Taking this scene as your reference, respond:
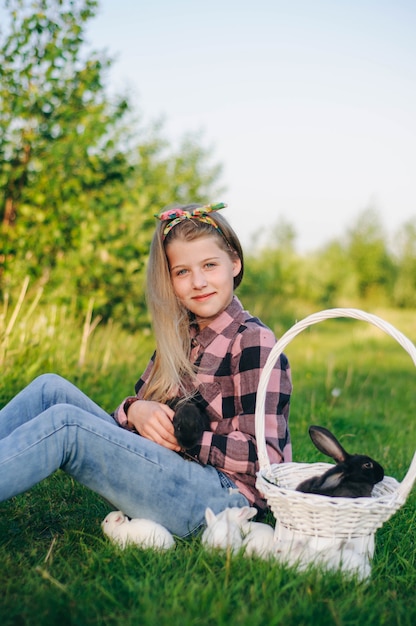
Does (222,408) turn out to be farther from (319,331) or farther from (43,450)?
(319,331)

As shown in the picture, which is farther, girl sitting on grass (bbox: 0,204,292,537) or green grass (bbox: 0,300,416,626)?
girl sitting on grass (bbox: 0,204,292,537)

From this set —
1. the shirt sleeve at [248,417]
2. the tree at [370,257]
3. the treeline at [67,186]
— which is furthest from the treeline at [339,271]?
the shirt sleeve at [248,417]

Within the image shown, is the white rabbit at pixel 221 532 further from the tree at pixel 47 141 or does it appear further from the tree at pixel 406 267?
→ the tree at pixel 406 267

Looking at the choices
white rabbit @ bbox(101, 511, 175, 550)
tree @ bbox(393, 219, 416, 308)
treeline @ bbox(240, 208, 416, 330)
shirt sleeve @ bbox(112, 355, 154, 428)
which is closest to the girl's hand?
shirt sleeve @ bbox(112, 355, 154, 428)

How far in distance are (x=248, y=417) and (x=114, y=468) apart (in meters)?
0.54

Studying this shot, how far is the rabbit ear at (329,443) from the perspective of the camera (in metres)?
2.27

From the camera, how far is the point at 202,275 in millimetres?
2795

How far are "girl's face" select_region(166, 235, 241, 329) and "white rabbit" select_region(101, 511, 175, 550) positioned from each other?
902 millimetres

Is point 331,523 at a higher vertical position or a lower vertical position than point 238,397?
lower

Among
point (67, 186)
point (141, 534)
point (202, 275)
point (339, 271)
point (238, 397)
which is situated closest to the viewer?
point (141, 534)

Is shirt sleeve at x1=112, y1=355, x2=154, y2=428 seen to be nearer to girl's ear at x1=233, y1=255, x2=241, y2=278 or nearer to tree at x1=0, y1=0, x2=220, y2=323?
girl's ear at x1=233, y1=255, x2=241, y2=278

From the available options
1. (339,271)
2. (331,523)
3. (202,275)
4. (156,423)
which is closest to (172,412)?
(156,423)

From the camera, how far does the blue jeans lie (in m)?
2.22

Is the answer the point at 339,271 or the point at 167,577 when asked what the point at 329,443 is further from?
the point at 339,271
